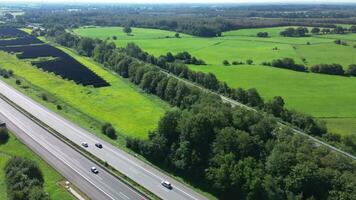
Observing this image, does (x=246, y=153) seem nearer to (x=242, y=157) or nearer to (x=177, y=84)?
(x=242, y=157)

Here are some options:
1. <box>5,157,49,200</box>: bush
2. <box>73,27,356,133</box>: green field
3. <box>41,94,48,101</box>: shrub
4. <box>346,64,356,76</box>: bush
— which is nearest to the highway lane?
<box>5,157,49,200</box>: bush

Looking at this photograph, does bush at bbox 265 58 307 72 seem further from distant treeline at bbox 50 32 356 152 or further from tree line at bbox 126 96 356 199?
tree line at bbox 126 96 356 199

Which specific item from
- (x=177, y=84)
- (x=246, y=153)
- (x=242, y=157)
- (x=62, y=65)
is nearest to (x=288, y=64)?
(x=177, y=84)

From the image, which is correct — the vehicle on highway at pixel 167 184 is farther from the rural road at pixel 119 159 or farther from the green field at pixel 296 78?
the green field at pixel 296 78

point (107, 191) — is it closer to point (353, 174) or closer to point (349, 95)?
point (353, 174)

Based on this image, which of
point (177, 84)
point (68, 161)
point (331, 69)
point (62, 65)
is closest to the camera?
point (68, 161)
